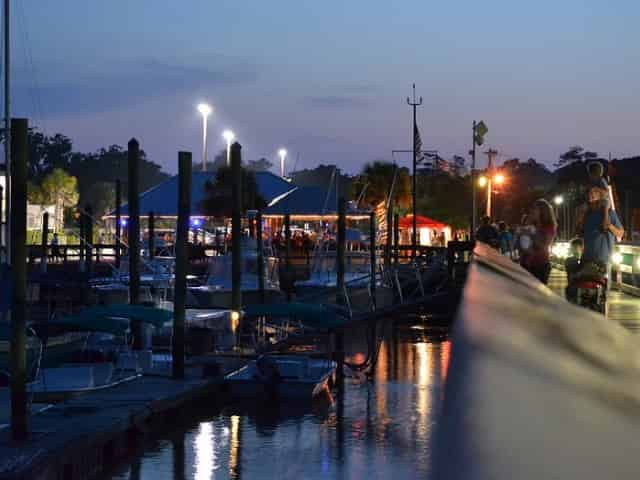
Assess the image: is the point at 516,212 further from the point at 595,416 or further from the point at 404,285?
the point at 595,416

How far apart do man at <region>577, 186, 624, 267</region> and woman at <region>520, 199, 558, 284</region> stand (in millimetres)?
1687

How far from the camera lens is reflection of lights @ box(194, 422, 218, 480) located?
1600cm

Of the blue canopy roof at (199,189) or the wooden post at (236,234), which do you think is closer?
the wooden post at (236,234)

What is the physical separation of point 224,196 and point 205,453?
68.8m

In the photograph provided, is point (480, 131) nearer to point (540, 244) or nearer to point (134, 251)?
point (134, 251)

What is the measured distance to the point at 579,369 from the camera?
1.01 meters

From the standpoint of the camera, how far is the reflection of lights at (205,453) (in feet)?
52.5

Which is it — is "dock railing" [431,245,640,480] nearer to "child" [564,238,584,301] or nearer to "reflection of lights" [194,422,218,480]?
"child" [564,238,584,301]

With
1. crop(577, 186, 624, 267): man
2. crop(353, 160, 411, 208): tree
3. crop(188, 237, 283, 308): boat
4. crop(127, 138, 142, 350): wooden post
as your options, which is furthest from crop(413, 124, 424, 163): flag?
crop(577, 186, 624, 267): man

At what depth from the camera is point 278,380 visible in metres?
21.8

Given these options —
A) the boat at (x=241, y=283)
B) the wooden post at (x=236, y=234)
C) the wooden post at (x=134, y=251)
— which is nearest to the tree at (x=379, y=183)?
the boat at (x=241, y=283)

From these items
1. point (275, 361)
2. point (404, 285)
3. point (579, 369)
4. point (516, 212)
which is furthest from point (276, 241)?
point (516, 212)

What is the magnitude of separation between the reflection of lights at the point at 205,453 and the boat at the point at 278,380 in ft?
7.62

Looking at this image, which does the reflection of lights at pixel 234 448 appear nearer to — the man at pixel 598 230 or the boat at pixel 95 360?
the boat at pixel 95 360
